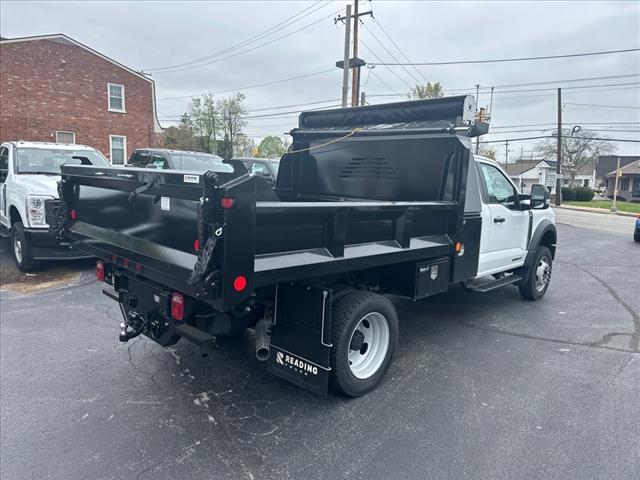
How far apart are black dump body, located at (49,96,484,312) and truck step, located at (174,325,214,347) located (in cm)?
39

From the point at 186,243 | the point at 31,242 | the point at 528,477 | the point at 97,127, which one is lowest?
the point at 528,477

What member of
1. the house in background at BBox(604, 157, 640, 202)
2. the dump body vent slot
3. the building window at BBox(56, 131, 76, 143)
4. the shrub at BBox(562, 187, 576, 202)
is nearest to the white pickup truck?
the dump body vent slot

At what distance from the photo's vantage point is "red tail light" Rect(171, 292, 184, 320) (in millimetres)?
3092

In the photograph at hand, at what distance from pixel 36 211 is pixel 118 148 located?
741 inches

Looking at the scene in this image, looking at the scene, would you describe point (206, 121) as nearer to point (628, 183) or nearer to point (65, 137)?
point (65, 137)

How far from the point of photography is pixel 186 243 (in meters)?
2.95

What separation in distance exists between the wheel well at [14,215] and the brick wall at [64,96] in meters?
15.9

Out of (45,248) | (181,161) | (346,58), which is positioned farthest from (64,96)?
(45,248)

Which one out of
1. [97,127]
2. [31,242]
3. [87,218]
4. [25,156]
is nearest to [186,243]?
[87,218]

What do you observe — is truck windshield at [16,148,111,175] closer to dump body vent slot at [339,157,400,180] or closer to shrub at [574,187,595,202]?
dump body vent slot at [339,157,400,180]

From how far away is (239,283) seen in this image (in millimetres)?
2656

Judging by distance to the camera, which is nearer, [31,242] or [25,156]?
[31,242]

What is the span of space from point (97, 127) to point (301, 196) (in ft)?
69.7

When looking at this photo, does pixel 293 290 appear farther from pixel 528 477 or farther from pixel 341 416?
pixel 528 477
